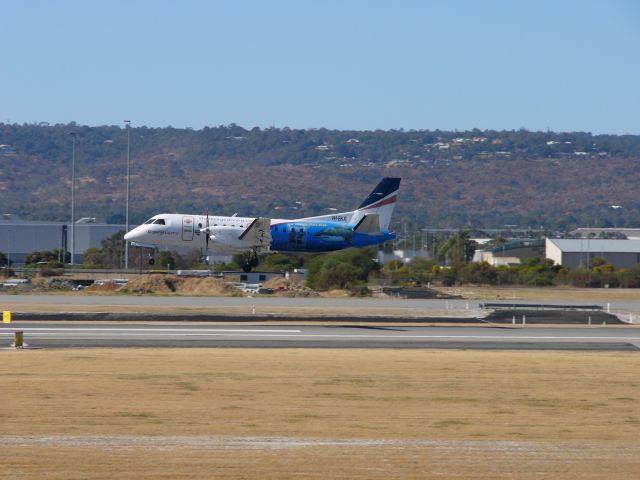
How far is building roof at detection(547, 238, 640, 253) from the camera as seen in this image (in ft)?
363

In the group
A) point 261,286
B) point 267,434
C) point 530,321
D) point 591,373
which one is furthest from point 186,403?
point 261,286

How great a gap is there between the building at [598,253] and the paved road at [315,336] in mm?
64844

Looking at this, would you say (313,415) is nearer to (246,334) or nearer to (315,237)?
(246,334)

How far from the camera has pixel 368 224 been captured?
56219 mm

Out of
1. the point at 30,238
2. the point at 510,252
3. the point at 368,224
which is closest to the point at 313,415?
the point at 368,224

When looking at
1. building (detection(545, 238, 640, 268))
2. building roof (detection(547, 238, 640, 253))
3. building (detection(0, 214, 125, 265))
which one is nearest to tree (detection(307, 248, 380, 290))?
building (detection(545, 238, 640, 268))

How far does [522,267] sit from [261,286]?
37447 mm

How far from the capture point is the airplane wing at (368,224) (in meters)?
56.1

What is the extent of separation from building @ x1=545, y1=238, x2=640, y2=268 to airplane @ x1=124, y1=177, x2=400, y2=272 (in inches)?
2217

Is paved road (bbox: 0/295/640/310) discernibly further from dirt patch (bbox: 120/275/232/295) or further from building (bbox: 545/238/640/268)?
building (bbox: 545/238/640/268)

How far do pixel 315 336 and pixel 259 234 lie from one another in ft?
50.7

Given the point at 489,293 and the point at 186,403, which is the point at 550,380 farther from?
the point at 489,293

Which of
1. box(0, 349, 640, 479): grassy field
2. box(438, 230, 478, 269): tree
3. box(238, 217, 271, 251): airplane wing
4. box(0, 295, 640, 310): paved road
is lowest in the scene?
box(0, 349, 640, 479): grassy field

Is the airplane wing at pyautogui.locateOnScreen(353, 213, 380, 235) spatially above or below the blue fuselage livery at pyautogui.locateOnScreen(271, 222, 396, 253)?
above
